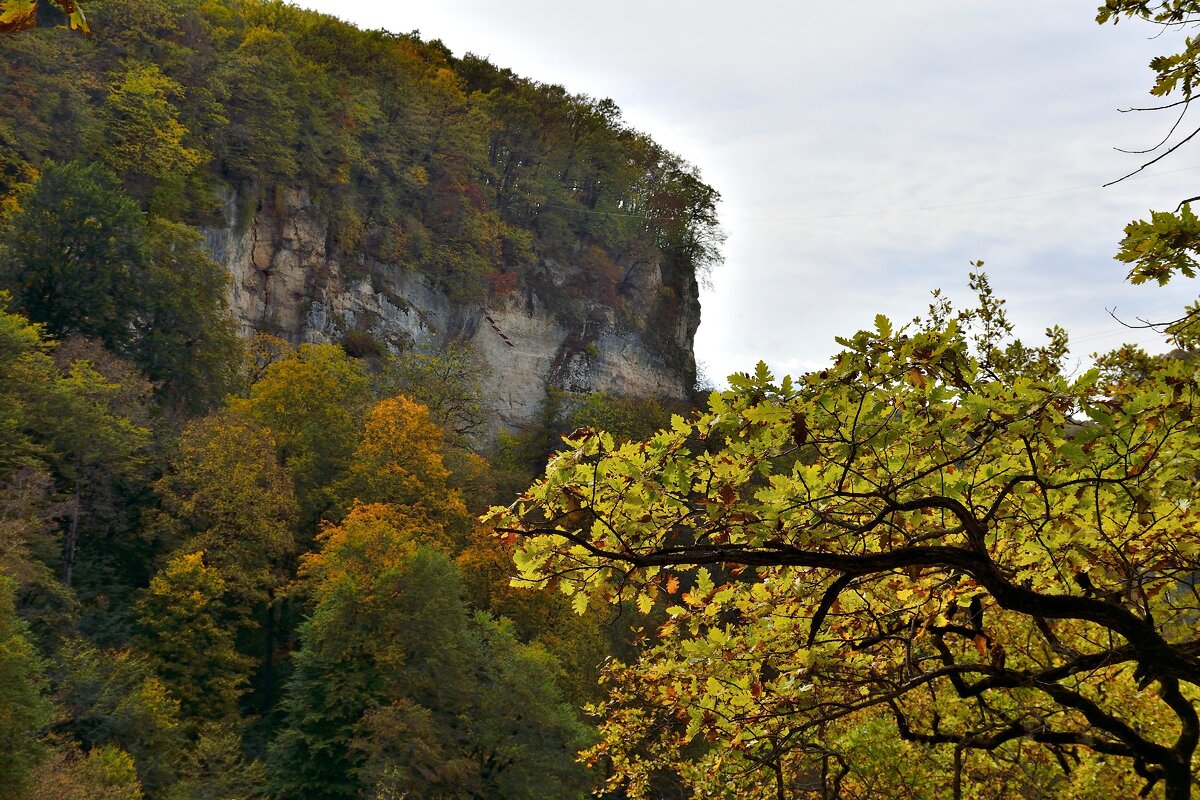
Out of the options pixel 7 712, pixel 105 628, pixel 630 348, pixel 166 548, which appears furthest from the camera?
pixel 630 348

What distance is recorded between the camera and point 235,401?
119ft

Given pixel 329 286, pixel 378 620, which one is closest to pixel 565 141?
pixel 329 286

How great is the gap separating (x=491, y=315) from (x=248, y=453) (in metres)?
26.6

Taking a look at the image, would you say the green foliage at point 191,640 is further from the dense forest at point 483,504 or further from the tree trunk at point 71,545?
the tree trunk at point 71,545

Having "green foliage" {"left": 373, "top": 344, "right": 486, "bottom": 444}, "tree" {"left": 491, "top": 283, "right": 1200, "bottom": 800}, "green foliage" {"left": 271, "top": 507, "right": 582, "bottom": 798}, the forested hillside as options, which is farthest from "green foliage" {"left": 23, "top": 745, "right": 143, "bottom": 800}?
"green foliage" {"left": 373, "top": 344, "right": 486, "bottom": 444}

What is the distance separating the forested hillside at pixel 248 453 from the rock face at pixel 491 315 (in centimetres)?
67

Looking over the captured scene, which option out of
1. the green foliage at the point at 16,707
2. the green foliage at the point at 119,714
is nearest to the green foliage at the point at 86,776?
the green foliage at the point at 16,707

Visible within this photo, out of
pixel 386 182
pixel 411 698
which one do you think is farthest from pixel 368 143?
pixel 411 698

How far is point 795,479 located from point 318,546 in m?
32.6

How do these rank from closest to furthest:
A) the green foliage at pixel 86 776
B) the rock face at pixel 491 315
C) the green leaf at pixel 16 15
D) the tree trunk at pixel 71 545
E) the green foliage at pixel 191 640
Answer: the green leaf at pixel 16 15, the green foliage at pixel 86 776, the green foliage at pixel 191 640, the tree trunk at pixel 71 545, the rock face at pixel 491 315

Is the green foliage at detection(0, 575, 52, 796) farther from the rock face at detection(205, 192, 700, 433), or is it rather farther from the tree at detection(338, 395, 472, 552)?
the rock face at detection(205, 192, 700, 433)

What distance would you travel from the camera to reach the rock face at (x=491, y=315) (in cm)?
4709

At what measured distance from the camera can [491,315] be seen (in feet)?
189

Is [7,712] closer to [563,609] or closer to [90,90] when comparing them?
[563,609]
